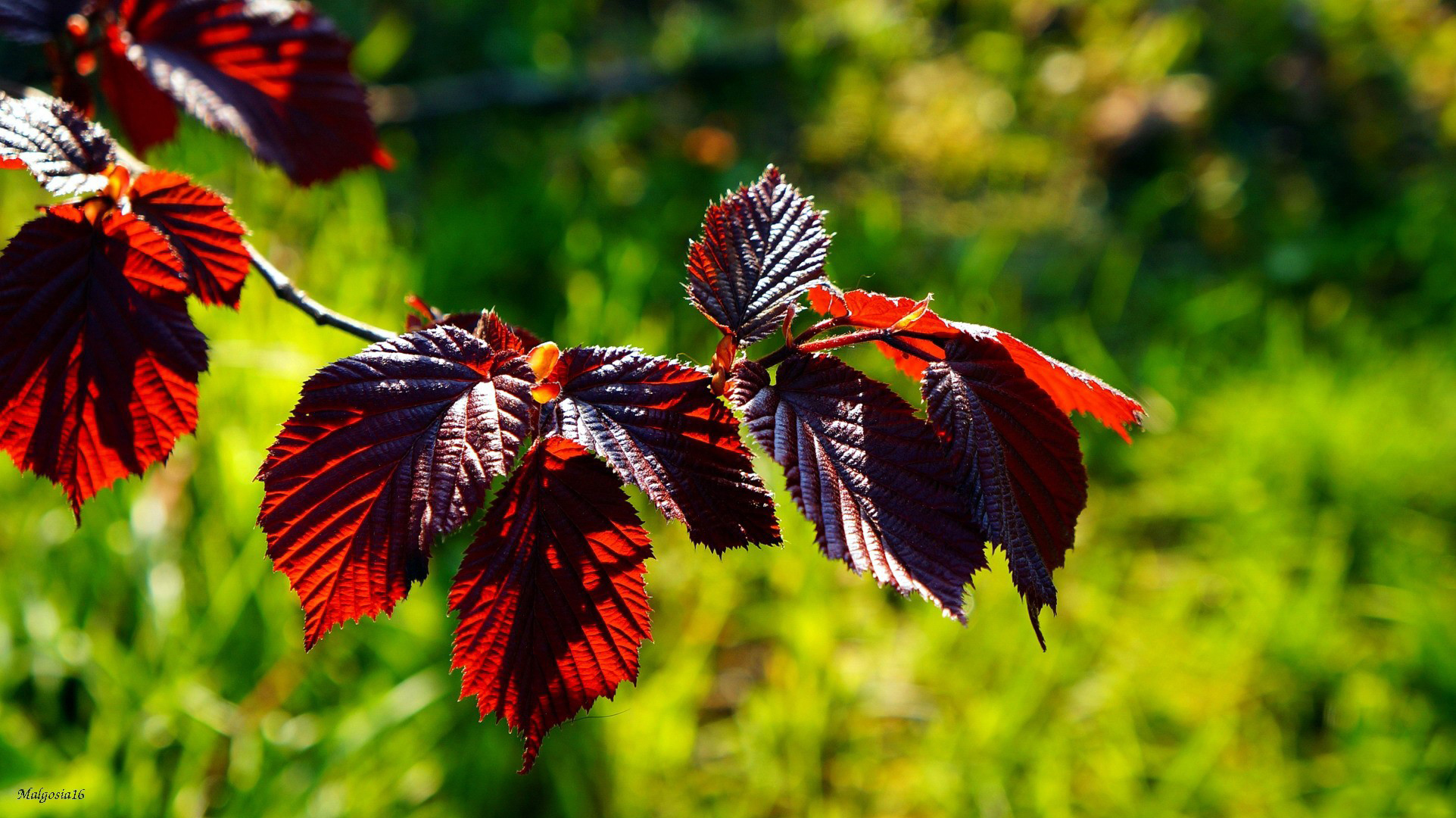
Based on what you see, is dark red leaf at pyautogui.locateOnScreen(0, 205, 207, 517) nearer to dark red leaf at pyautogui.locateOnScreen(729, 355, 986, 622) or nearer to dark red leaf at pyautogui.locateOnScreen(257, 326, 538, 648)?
dark red leaf at pyautogui.locateOnScreen(257, 326, 538, 648)

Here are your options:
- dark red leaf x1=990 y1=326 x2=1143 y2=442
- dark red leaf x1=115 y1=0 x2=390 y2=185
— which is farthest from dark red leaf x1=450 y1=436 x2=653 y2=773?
dark red leaf x1=115 y1=0 x2=390 y2=185

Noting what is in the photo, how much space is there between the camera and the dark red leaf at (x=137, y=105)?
92 cm

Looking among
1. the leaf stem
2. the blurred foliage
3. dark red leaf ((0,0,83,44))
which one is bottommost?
the blurred foliage

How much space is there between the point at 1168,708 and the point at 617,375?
166 cm

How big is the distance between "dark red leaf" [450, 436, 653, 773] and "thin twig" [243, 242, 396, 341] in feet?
0.51

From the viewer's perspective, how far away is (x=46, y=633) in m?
1.56

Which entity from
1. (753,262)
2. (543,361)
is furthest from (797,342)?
(543,361)

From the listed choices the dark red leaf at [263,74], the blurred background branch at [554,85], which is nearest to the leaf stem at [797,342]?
the dark red leaf at [263,74]

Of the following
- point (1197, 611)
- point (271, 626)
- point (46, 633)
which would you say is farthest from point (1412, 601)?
point (46, 633)

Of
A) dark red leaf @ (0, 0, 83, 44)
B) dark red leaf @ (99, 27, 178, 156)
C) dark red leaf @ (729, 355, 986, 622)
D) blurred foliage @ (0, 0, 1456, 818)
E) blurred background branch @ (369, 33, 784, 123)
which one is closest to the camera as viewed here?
dark red leaf @ (729, 355, 986, 622)

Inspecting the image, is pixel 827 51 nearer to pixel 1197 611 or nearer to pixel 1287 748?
pixel 1197 611

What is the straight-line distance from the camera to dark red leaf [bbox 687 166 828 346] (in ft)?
1.93

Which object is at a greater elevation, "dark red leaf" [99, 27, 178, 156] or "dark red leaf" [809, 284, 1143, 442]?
"dark red leaf" [99, 27, 178, 156]

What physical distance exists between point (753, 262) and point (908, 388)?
5.95 feet
